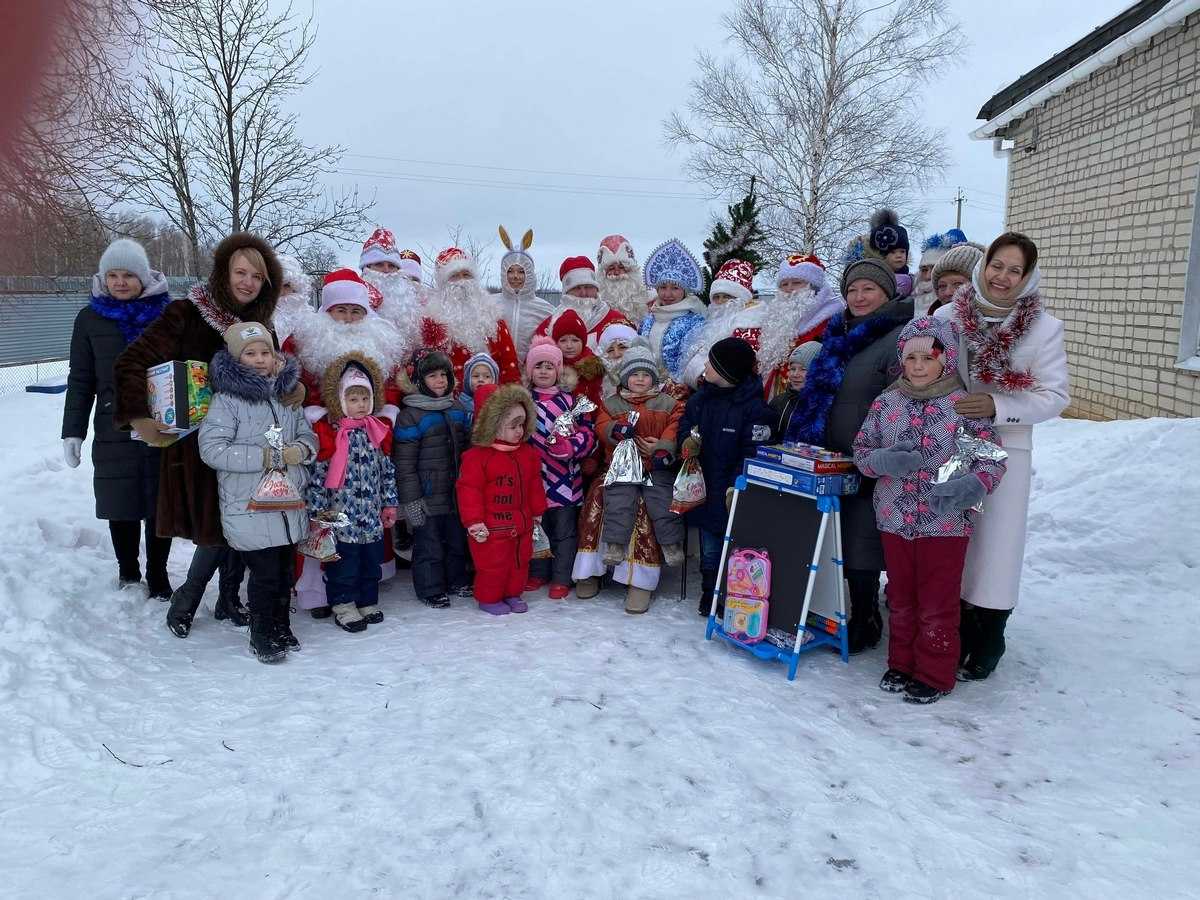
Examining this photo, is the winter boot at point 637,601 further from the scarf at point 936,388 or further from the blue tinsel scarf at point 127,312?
the blue tinsel scarf at point 127,312

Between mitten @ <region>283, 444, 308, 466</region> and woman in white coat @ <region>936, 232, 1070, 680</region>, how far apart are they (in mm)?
3212

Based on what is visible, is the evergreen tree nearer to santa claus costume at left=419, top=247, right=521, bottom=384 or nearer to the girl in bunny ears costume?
the girl in bunny ears costume

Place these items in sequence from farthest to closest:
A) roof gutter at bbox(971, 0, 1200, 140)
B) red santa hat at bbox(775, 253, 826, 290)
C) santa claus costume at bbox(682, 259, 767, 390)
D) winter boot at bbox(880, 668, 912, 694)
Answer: roof gutter at bbox(971, 0, 1200, 140)
santa claus costume at bbox(682, 259, 767, 390)
red santa hat at bbox(775, 253, 826, 290)
winter boot at bbox(880, 668, 912, 694)

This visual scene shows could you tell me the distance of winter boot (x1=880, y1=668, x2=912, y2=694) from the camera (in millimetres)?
3791

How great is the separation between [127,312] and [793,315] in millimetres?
3824

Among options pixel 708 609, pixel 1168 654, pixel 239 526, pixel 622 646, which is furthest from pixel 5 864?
pixel 1168 654

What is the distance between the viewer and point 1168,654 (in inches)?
162

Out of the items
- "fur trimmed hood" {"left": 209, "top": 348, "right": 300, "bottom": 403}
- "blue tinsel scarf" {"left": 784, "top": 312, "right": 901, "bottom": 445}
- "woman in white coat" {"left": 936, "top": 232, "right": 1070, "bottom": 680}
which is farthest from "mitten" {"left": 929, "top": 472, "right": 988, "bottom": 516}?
"fur trimmed hood" {"left": 209, "top": 348, "right": 300, "bottom": 403}

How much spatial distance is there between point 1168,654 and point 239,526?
4.85m

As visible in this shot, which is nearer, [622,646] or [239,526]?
[239,526]

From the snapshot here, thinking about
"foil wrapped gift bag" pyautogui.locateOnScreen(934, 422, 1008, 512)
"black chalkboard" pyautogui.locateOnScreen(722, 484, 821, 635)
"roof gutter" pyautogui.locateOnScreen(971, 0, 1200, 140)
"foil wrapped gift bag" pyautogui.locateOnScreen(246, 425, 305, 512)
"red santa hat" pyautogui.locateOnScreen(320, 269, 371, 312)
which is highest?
"roof gutter" pyautogui.locateOnScreen(971, 0, 1200, 140)

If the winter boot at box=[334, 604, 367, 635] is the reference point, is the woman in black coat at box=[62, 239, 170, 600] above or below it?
above

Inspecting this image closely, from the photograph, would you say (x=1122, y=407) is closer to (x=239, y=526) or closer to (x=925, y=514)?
(x=925, y=514)

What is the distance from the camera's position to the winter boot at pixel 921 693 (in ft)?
12.0
